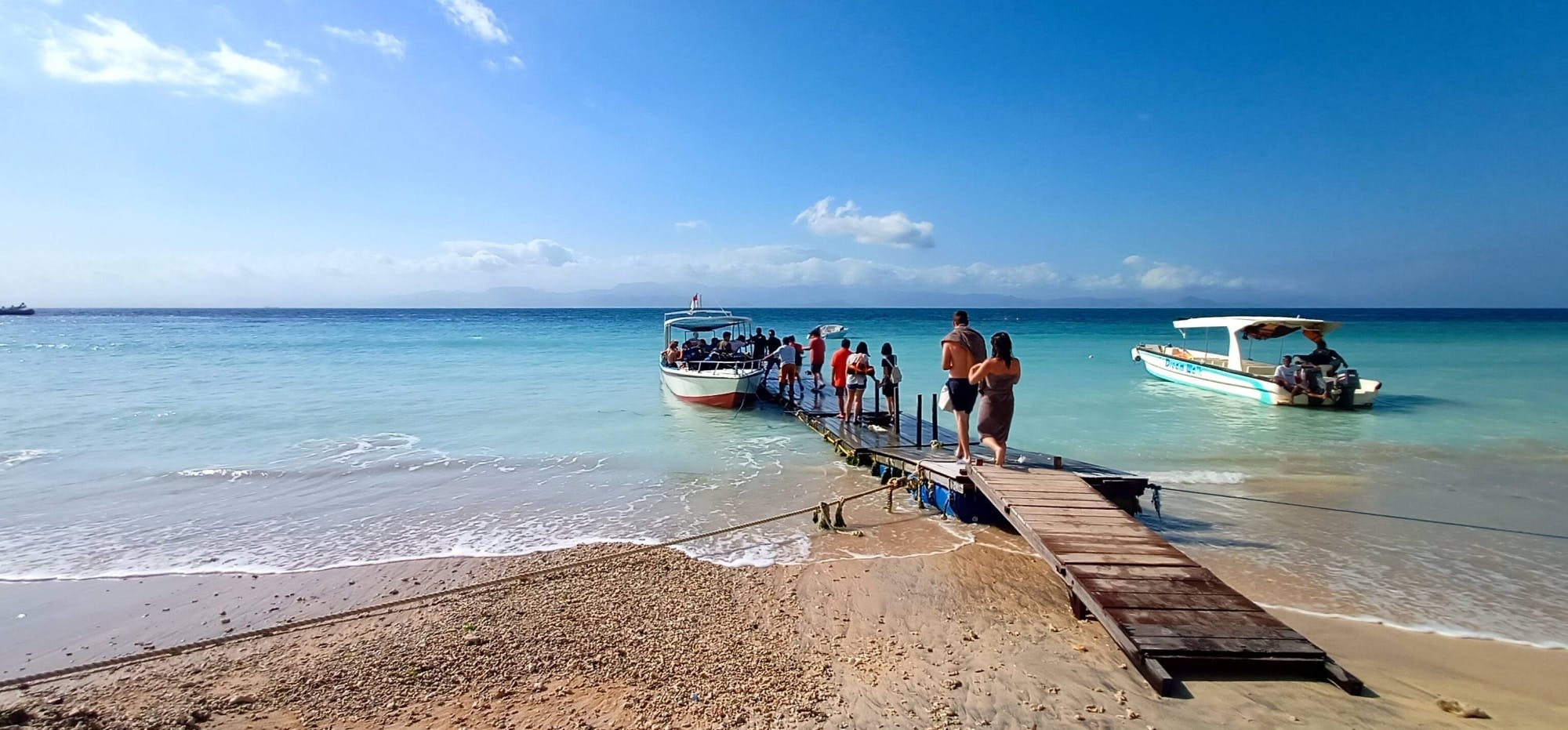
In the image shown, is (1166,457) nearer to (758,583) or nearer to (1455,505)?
(1455,505)

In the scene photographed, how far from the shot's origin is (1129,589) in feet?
16.7

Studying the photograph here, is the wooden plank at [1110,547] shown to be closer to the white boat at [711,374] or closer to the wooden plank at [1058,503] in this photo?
the wooden plank at [1058,503]

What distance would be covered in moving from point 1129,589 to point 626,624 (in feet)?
12.5

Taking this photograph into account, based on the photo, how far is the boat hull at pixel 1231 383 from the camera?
18109 millimetres

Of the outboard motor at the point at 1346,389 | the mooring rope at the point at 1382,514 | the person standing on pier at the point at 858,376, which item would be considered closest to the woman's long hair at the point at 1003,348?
the mooring rope at the point at 1382,514

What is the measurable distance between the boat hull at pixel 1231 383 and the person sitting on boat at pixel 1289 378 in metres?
0.08

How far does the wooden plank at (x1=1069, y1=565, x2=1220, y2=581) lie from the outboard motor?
16.6m

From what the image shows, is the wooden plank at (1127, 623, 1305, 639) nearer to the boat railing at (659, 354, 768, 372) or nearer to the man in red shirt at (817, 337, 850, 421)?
the man in red shirt at (817, 337, 850, 421)

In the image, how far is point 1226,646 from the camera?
14.4 feet

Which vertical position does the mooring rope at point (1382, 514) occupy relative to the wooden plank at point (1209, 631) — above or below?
below

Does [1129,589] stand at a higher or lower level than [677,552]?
higher

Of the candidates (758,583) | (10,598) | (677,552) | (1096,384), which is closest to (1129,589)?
(758,583)

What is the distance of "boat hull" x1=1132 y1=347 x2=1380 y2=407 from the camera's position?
18.1m

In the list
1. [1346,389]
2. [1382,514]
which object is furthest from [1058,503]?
[1346,389]
